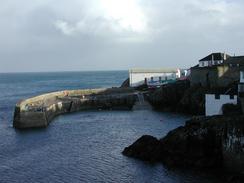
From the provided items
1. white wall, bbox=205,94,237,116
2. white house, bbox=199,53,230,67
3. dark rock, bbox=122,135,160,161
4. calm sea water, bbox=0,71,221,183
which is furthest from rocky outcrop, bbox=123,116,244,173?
white house, bbox=199,53,230,67

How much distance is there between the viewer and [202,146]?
3872cm

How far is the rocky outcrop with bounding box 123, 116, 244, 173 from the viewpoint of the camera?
35531 millimetres

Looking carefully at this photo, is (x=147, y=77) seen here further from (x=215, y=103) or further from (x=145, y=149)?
(x=145, y=149)

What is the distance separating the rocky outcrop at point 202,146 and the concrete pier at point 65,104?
21.1 m

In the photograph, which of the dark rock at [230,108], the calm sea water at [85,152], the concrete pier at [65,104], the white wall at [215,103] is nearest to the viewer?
the calm sea water at [85,152]

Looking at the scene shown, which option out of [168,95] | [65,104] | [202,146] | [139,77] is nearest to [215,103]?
[202,146]

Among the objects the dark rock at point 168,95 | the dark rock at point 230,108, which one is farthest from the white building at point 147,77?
the dark rock at point 230,108

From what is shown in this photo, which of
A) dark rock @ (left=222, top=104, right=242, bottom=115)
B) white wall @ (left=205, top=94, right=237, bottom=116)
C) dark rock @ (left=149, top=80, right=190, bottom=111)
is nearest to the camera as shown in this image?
dark rock @ (left=222, top=104, right=242, bottom=115)

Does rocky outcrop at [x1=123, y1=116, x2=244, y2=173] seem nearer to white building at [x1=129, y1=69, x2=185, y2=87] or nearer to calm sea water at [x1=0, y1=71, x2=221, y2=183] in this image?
calm sea water at [x1=0, y1=71, x2=221, y2=183]

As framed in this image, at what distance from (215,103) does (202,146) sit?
16.3 m

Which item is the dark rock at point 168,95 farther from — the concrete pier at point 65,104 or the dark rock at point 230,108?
the dark rock at point 230,108

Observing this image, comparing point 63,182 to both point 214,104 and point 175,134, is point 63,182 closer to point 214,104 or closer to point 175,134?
point 175,134

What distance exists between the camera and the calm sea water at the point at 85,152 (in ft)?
120

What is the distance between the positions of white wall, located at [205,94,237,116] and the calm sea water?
548cm
